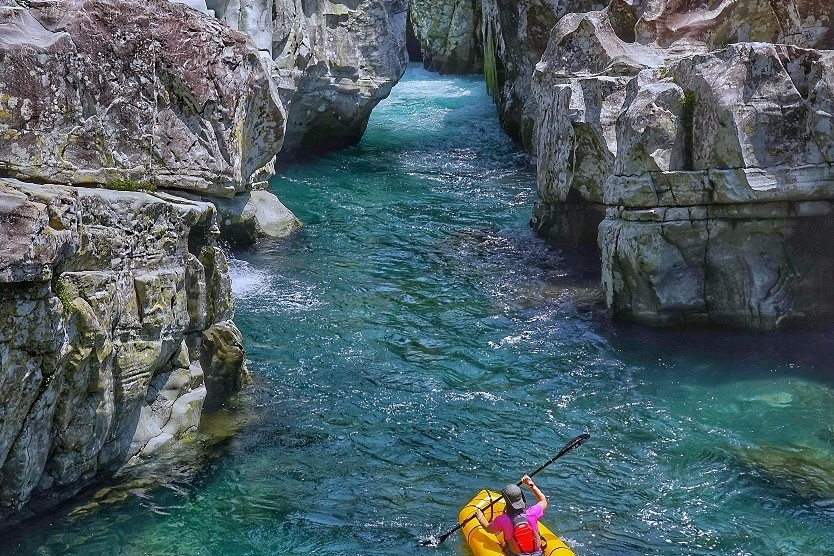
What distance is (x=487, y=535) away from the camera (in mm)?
10188

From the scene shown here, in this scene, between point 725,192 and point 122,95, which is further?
point 725,192

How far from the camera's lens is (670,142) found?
16.0 m

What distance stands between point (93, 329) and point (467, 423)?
18.0ft

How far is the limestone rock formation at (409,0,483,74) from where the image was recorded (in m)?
44.6

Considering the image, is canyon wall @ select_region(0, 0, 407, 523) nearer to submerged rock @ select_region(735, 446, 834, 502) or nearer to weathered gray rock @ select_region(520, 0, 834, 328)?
weathered gray rock @ select_region(520, 0, 834, 328)

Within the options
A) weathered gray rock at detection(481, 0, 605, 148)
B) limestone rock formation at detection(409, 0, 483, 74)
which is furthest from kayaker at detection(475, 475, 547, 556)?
limestone rock formation at detection(409, 0, 483, 74)

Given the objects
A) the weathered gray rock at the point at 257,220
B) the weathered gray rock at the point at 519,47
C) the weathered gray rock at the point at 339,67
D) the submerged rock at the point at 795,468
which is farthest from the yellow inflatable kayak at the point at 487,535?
the weathered gray rock at the point at 519,47

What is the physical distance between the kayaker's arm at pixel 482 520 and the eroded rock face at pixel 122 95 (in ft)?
17.5

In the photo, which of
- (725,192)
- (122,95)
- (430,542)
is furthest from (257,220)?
(430,542)

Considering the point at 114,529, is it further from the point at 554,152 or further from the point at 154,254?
the point at 554,152

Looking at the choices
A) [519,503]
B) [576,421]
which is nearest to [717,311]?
[576,421]

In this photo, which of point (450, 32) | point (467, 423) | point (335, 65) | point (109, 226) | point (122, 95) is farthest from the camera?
point (450, 32)

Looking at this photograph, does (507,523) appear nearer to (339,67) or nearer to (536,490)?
(536,490)

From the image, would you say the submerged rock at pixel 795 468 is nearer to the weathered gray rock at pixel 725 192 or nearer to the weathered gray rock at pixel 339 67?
the weathered gray rock at pixel 725 192
